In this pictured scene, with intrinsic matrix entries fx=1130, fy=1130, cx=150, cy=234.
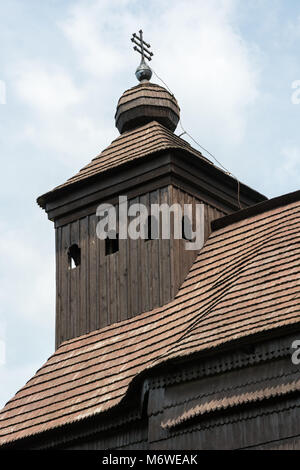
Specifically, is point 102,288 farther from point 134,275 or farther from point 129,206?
point 129,206

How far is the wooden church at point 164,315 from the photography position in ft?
49.8

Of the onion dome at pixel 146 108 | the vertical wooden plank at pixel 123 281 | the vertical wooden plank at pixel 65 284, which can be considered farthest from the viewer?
the onion dome at pixel 146 108

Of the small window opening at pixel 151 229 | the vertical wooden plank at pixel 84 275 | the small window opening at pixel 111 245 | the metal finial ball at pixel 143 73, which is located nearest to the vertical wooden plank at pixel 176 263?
the small window opening at pixel 151 229

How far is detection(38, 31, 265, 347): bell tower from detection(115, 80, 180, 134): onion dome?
0.41m

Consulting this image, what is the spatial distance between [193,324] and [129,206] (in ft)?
12.9

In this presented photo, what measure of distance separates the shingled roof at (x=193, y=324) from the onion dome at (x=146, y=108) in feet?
11.5

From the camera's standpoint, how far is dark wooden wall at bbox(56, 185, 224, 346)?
63.4 ft

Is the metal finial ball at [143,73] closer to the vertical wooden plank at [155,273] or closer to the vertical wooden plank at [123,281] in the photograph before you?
the vertical wooden plank at [155,273]

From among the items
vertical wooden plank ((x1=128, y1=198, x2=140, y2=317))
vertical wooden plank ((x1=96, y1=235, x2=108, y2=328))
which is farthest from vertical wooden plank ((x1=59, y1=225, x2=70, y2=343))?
vertical wooden plank ((x1=128, y1=198, x2=140, y2=317))

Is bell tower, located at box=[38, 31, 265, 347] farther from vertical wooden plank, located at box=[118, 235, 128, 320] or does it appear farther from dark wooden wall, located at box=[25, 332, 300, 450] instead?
dark wooden wall, located at box=[25, 332, 300, 450]

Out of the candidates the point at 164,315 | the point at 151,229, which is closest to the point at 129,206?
the point at 151,229

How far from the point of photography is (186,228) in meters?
20.0

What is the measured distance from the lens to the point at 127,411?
55.6ft
